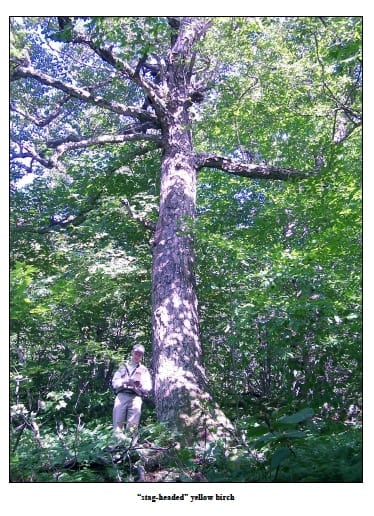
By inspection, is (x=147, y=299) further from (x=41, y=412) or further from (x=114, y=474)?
(x=114, y=474)

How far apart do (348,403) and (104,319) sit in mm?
3797

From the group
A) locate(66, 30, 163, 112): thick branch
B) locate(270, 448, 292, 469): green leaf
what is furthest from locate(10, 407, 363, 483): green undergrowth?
locate(66, 30, 163, 112): thick branch

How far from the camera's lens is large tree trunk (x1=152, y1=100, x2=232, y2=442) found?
4.88m

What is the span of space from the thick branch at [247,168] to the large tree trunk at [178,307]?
8.8 inches

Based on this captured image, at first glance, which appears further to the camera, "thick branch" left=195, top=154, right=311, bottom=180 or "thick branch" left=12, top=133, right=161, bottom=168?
"thick branch" left=195, top=154, right=311, bottom=180

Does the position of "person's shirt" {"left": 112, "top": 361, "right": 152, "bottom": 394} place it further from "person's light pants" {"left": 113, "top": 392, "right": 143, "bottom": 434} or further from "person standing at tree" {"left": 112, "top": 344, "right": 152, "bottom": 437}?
"person's light pants" {"left": 113, "top": 392, "right": 143, "bottom": 434}

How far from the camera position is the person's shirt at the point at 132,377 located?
4.74m

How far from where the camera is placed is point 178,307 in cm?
561

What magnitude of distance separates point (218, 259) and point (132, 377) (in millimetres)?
2297

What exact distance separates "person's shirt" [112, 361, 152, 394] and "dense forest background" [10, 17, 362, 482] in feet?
1.51

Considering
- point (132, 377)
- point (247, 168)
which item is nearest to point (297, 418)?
point (132, 377)

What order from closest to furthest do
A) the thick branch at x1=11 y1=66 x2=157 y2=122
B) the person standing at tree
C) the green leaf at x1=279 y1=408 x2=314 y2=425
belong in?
the green leaf at x1=279 y1=408 x2=314 y2=425 → the person standing at tree → the thick branch at x1=11 y1=66 x2=157 y2=122

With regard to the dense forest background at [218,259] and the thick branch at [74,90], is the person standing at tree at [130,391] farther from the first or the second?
the thick branch at [74,90]
